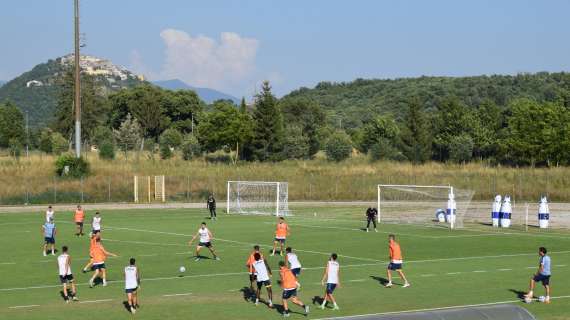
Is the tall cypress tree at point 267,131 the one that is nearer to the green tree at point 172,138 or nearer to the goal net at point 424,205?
the green tree at point 172,138

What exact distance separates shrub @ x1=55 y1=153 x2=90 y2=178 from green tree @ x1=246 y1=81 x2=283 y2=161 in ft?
99.6

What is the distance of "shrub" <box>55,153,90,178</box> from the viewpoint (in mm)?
79312

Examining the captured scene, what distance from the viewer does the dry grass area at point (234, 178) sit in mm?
76312

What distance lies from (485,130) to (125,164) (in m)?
49.7

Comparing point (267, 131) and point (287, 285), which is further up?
point (267, 131)

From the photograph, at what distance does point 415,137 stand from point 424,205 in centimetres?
3919

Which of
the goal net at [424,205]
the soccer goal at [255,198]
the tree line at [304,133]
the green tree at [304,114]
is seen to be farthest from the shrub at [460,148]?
the soccer goal at [255,198]

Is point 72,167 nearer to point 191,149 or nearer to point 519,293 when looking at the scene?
point 191,149

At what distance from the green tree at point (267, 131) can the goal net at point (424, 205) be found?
3080 cm

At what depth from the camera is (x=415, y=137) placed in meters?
111

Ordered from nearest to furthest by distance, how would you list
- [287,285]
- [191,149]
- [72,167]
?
[287,285] → [72,167] → [191,149]

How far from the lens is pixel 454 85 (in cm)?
19700

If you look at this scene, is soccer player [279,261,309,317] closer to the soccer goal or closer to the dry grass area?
the soccer goal

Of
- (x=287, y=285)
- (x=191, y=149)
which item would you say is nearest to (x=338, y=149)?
(x=191, y=149)
